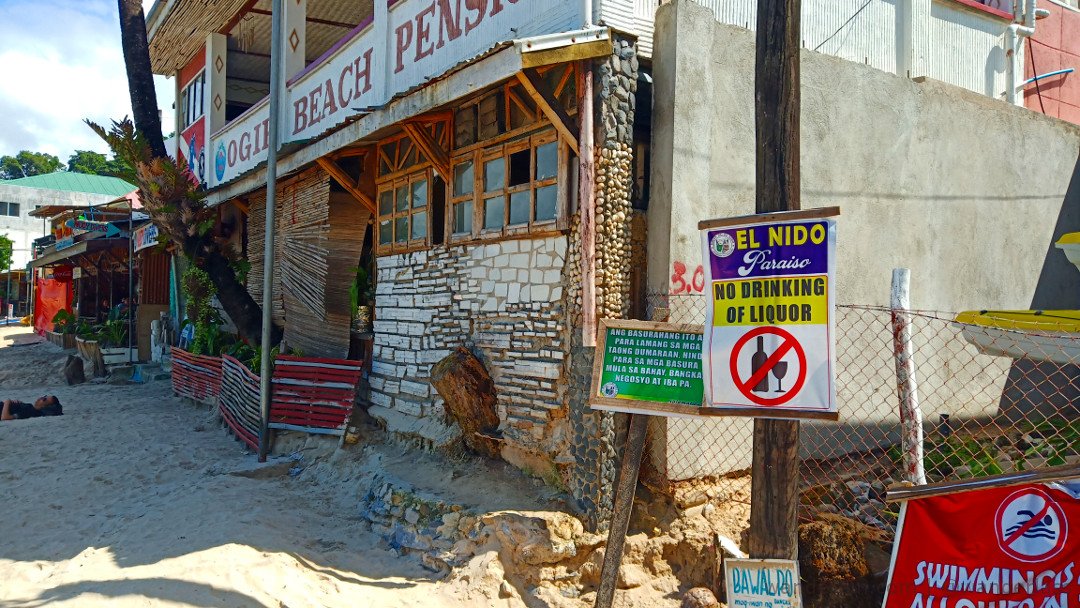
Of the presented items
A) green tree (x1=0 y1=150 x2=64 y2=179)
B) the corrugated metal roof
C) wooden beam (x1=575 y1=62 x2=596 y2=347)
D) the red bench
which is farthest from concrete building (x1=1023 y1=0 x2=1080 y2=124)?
green tree (x1=0 y1=150 x2=64 y2=179)

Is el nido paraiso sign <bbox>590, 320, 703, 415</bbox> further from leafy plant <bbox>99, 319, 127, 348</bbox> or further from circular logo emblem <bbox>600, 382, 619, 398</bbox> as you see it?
leafy plant <bbox>99, 319, 127, 348</bbox>

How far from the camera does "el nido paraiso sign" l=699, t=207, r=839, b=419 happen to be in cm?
361

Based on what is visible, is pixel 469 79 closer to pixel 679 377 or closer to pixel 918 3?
pixel 679 377

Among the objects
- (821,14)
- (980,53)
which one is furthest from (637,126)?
(980,53)

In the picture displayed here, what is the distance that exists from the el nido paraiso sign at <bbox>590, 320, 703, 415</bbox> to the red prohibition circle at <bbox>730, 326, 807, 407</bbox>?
1.69ft

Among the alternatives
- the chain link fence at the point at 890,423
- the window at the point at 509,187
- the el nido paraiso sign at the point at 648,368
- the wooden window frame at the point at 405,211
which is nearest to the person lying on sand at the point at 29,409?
the wooden window frame at the point at 405,211

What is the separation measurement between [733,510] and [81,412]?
1178 cm

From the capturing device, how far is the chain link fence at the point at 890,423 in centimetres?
589

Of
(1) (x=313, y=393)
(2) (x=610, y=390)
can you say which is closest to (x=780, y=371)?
(2) (x=610, y=390)

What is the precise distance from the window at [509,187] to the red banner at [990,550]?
3.70 metres

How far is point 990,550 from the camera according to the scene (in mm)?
3479

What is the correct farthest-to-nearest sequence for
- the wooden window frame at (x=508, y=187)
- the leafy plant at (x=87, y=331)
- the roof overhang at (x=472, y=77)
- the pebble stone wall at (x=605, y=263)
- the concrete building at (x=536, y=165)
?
the leafy plant at (x=87, y=331) → the wooden window frame at (x=508, y=187) → the concrete building at (x=536, y=165) → the pebble stone wall at (x=605, y=263) → the roof overhang at (x=472, y=77)

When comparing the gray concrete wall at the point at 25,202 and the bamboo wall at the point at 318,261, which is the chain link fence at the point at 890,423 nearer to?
the bamboo wall at the point at 318,261

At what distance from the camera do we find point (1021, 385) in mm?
9070
